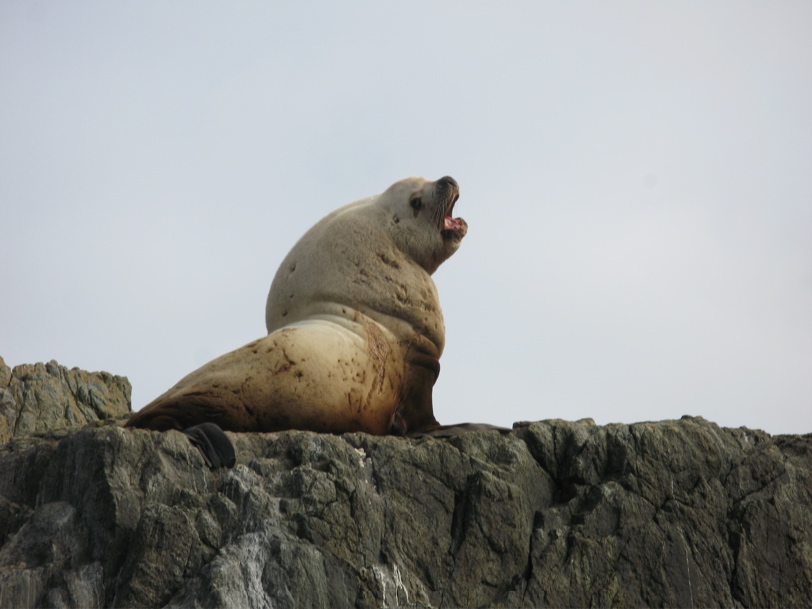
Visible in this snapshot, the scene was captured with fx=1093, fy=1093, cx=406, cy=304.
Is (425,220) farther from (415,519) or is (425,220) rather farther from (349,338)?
(415,519)

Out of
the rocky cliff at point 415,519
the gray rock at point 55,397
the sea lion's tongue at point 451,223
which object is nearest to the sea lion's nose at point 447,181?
the sea lion's tongue at point 451,223

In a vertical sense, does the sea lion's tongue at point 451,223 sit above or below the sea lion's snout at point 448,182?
below

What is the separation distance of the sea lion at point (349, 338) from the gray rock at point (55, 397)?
6.83m

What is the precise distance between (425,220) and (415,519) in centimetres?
340

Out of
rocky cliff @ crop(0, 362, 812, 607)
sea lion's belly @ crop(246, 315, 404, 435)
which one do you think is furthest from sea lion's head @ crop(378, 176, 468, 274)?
rocky cliff @ crop(0, 362, 812, 607)

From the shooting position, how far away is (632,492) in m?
7.15

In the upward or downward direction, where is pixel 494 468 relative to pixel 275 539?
upward

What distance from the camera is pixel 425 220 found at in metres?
9.46

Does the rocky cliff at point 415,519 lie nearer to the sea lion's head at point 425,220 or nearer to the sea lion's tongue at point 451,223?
the sea lion's head at point 425,220

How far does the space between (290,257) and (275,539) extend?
3.60 meters

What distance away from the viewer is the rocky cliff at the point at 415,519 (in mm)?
5898

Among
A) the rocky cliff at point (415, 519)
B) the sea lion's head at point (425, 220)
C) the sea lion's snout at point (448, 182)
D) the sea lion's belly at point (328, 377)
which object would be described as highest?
Result: the sea lion's snout at point (448, 182)

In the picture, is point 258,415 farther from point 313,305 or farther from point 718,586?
point 718,586

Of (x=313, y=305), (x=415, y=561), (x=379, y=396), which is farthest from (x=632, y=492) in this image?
(x=313, y=305)
